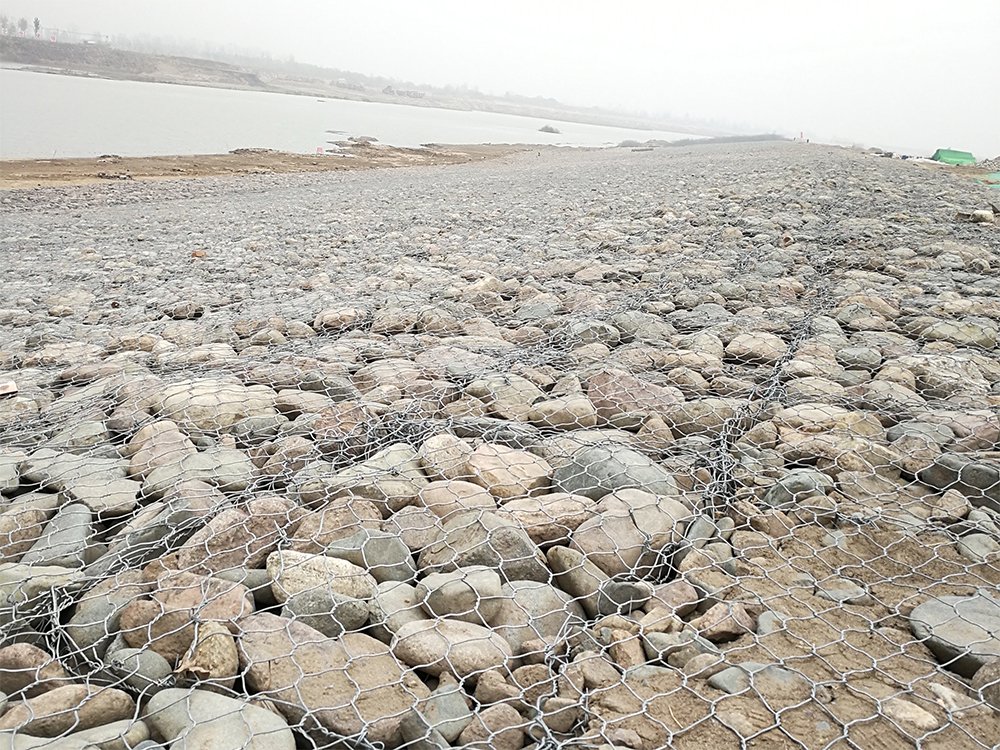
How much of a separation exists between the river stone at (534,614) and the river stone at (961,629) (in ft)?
2.48

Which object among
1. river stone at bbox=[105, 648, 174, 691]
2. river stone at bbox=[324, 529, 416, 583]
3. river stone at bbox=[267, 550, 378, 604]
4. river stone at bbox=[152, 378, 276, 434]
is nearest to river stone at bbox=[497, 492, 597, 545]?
river stone at bbox=[324, 529, 416, 583]

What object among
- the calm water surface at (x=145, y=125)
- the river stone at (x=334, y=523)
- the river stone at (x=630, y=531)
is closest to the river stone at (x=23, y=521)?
the river stone at (x=334, y=523)

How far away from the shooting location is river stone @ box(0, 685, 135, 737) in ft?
4.01

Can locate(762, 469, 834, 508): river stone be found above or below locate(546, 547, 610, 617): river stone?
above

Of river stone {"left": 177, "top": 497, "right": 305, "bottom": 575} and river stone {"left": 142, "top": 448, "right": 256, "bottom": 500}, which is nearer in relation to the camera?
river stone {"left": 177, "top": 497, "right": 305, "bottom": 575}

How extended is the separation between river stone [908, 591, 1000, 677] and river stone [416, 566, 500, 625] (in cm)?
95

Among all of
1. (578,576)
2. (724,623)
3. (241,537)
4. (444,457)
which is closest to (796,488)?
(724,623)

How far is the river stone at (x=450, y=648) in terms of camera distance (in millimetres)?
1416

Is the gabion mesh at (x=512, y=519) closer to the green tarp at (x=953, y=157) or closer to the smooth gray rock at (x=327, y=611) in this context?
the smooth gray rock at (x=327, y=611)

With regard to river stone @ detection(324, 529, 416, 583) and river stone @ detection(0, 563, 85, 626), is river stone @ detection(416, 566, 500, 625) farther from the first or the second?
river stone @ detection(0, 563, 85, 626)

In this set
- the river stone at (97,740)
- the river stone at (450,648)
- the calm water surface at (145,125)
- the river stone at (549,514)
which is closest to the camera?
the river stone at (97,740)

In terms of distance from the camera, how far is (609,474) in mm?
2074

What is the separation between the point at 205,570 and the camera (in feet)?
5.50

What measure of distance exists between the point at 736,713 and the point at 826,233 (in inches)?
212
